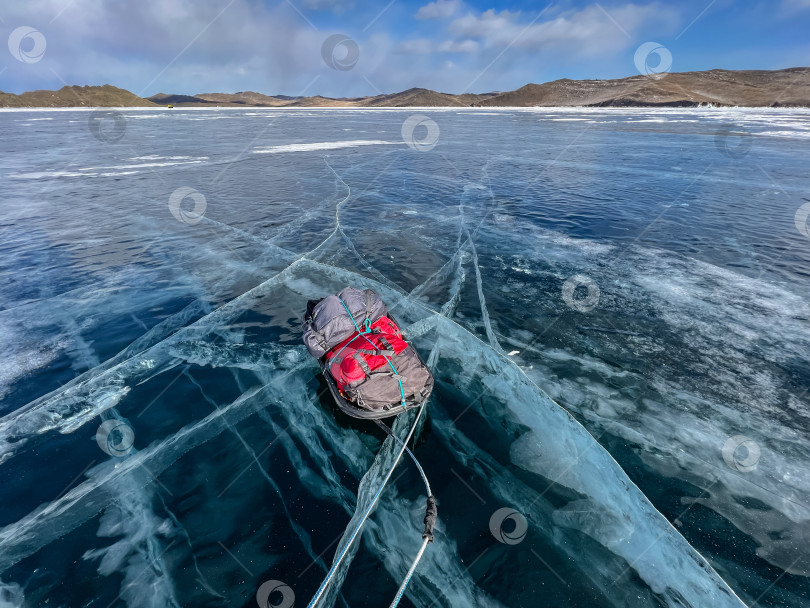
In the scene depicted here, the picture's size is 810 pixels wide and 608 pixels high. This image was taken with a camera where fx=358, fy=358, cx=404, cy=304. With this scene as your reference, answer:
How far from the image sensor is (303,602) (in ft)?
10.5

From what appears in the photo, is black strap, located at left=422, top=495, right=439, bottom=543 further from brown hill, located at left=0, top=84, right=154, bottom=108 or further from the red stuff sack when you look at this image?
brown hill, located at left=0, top=84, right=154, bottom=108

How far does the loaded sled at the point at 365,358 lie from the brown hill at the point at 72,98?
7179 inches

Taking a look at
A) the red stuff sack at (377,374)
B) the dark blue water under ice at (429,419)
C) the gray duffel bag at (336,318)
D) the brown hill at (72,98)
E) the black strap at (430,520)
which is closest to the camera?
the black strap at (430,520)

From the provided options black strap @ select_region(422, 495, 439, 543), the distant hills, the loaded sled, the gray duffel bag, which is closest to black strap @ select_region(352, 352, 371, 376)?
the loaded sled

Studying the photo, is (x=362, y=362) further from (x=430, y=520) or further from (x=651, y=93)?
(x=651, y=93)

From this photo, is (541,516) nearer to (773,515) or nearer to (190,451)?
(773,515)

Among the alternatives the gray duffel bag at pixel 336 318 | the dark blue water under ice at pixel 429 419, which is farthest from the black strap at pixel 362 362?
the dark blue water under ice at pixel 429 419

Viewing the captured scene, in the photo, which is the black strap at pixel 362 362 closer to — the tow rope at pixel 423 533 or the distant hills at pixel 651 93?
the tow rope at pixel 423 533

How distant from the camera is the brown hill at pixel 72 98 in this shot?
129 m

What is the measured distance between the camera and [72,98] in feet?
508

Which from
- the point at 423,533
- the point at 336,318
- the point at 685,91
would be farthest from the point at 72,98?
the point at 685,91

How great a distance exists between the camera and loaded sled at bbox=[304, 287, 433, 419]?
14.8 ft

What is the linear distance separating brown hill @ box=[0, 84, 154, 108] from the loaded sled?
182359 millimetres

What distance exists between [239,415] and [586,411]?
497cm
